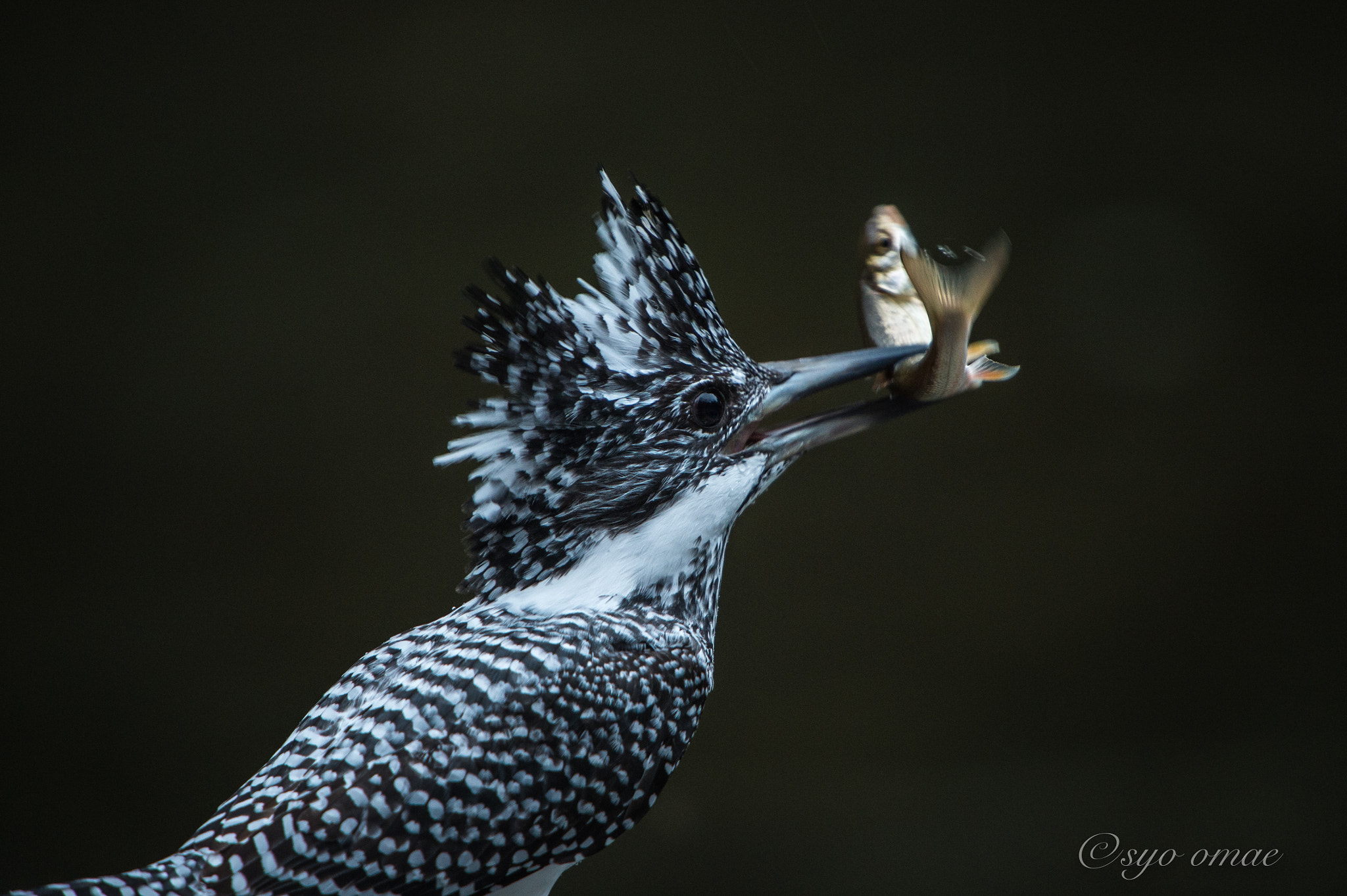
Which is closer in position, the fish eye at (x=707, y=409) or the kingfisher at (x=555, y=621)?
the kingfisher at (x=555, y=621)

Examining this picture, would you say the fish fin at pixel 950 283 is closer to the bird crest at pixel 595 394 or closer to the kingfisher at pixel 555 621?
the kingfisher at pixel 555 621

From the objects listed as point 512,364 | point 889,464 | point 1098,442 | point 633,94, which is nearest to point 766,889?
point 889,464

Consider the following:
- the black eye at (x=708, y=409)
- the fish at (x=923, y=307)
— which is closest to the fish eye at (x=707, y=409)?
the black eye at (x=708, y=409)

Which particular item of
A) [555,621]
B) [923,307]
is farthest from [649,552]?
[923,307]

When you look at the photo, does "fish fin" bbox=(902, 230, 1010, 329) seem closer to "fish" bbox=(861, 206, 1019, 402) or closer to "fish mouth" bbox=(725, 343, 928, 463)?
"fish" bbox=(861, 206, 1019, 402)

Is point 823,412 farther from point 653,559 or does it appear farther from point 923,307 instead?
point 653,559

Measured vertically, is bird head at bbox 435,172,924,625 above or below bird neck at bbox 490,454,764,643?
above

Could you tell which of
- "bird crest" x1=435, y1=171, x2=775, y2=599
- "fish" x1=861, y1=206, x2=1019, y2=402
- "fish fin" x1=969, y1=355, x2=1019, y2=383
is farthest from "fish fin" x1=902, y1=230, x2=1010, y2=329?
"bird crest" x1=435, y1=171, x2=775, y2=599
